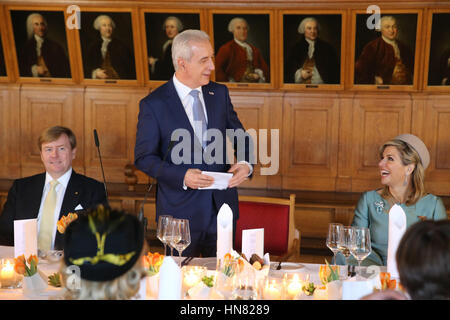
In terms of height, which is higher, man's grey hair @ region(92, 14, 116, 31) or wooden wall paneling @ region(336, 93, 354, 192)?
man's grey hair @ region(92, 14, 116, 31)

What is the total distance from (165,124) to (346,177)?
331cm

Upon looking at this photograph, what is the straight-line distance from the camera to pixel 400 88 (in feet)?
19.6

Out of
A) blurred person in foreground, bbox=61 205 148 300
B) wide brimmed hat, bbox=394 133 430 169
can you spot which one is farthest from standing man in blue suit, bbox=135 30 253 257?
blurred person in foreground, bbox=61 205 148 300

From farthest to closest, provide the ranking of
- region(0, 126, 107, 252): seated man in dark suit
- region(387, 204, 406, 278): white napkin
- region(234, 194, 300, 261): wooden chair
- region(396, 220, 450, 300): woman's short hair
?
region(234, 194, 300, 261): wooden chair
region(0, 126, 107, 252): seated man in dark suit
region(387, 204, 406, 278): white napkin
region(396, 220, 450, 300): woman's short hair

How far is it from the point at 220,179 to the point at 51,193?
1.10m

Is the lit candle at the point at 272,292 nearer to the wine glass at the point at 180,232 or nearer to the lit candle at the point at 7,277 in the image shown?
the wine glass at the point at 180,232

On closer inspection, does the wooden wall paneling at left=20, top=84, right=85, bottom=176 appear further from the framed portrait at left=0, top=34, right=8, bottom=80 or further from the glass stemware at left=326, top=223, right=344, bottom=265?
the glass stemware at left=326, top=223, right=344, bottom=265

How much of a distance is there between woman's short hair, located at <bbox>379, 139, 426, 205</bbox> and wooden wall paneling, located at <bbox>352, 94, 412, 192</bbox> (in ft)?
8.35

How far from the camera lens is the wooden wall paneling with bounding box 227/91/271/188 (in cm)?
628

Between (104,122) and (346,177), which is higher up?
(104,122)

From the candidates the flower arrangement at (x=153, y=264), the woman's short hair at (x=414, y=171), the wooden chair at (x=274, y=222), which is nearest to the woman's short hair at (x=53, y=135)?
the wooden chair at (x=274, y=222)
